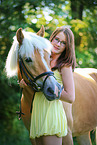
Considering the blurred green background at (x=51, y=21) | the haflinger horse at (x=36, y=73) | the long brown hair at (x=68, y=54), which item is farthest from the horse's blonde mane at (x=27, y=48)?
the blurred green background at (x=51, y=21)

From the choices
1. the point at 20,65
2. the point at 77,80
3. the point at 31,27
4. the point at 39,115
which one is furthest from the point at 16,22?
the point at 39,115

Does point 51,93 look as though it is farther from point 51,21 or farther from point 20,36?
point 51,21

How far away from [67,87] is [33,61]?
1.45 ft

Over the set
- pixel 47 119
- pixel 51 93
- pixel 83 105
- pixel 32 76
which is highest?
pixel 32 76

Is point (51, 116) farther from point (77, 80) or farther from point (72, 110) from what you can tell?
point (77, 80)

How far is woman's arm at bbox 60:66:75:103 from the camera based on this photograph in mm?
1890

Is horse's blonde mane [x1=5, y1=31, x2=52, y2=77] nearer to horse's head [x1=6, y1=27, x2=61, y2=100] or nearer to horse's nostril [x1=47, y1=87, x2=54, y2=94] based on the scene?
horse's head [x1=6, y1=27, x2=61, y2=100]

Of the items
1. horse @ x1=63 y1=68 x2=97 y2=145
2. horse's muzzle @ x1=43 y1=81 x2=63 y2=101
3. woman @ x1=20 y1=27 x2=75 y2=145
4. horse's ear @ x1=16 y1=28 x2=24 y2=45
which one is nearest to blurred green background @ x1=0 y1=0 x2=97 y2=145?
horse @ x1=63 y1=68 x2=97 y2=145

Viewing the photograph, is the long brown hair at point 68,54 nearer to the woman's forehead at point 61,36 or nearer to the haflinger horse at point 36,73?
the woman's forehead at point 61,36

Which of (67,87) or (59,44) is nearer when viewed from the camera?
(67,87)

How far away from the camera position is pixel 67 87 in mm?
1930

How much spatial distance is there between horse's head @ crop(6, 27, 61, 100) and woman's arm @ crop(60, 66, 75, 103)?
172mm

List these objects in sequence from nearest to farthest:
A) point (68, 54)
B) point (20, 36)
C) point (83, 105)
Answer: point (20, 36) < point (68, 54) < point (83, 105)

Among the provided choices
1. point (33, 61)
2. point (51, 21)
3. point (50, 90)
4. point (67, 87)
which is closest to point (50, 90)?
point (50, 90)
